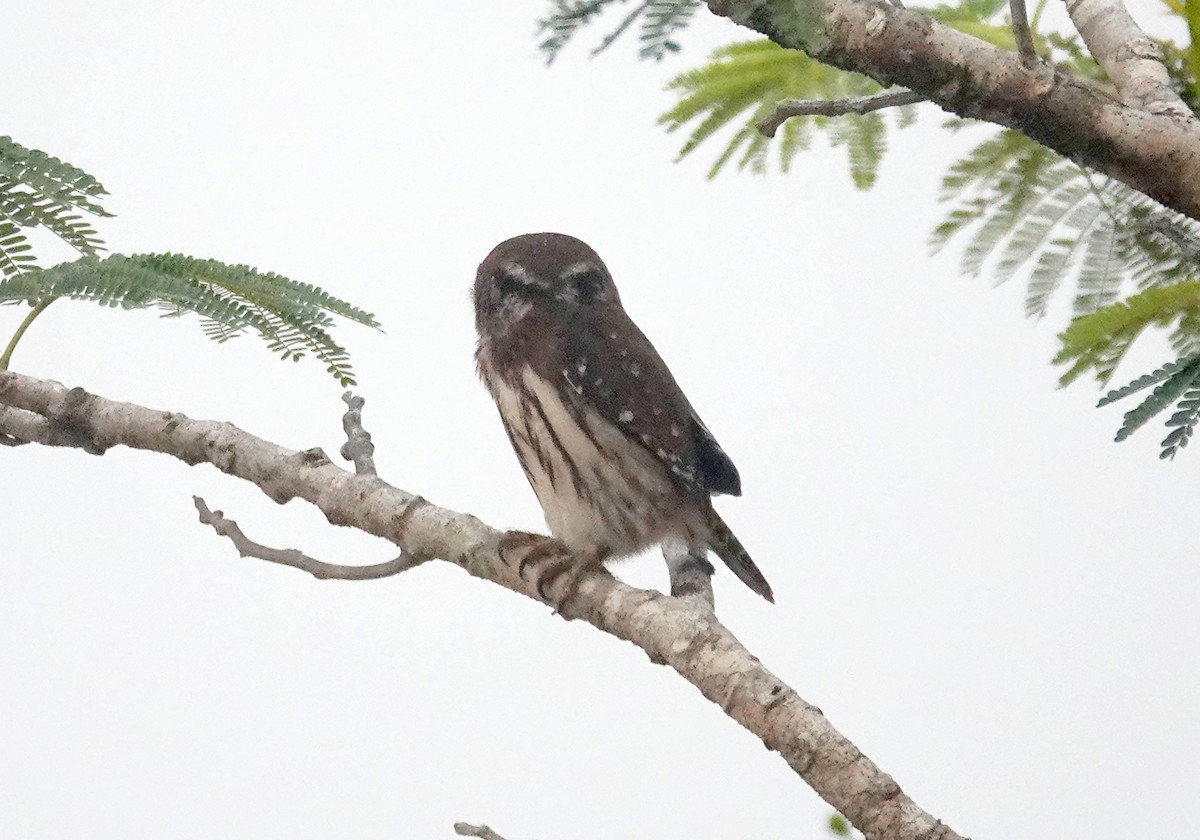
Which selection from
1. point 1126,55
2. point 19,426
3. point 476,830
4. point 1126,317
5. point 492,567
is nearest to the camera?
point 1126,317

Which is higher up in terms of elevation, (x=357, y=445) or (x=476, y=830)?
(x=357, y=445)

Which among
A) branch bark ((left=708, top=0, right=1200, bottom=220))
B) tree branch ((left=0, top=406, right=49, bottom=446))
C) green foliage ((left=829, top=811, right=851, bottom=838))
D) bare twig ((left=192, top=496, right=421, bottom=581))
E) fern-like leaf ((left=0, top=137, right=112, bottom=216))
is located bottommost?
green foliage ((left=829, top=811, right=851, bottom=838))

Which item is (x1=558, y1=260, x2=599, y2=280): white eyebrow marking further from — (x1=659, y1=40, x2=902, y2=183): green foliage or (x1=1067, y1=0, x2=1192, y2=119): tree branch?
(x1=1067, y1=0, x2=1192, y2=119): tree branch

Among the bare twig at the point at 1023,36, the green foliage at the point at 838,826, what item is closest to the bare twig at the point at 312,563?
the green foliage at the point at 838,826

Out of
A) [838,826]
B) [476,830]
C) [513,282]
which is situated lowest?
[476,830]

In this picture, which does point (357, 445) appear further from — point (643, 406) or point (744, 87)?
point (744, 87)

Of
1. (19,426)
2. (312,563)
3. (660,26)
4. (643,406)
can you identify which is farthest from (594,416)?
(19,426)

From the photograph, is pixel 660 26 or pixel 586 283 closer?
pixel 660 26

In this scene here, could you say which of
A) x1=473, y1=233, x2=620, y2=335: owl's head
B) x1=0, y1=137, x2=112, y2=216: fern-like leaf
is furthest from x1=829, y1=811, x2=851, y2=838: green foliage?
x1=0, y1=137, x2=112, y2=216: fern-like leaf
